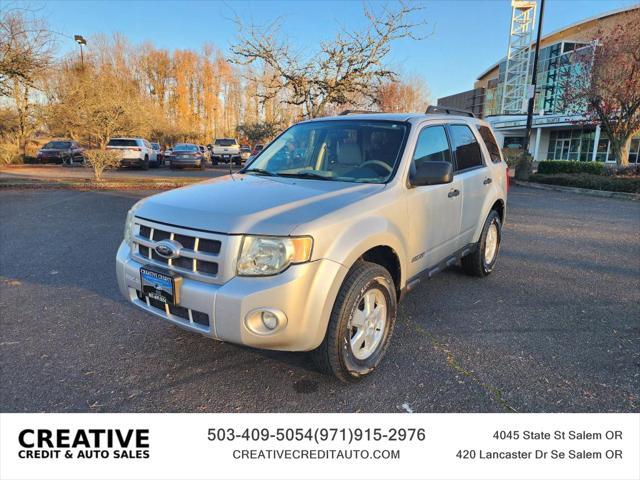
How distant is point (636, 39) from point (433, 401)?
68.6 feet

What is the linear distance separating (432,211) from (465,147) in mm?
1291

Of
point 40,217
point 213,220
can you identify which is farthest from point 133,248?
point 40,217

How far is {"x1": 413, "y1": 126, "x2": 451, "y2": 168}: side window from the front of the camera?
3602 millimetres

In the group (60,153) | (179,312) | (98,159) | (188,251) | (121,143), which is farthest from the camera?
(60,153)

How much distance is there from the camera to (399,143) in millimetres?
3531

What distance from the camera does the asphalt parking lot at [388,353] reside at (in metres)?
2.72

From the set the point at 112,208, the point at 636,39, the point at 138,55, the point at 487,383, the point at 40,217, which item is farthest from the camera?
the point at 138,55

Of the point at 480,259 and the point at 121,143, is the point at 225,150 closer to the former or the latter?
the point at 121,143

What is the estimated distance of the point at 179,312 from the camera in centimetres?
268

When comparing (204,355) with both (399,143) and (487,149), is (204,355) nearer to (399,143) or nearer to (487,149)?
(399,143)

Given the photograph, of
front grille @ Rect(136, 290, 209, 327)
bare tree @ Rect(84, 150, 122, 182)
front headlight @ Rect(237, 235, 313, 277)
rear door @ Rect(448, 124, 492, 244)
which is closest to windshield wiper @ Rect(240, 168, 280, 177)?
front headlight @ Rect(237, 235, 313, 277)

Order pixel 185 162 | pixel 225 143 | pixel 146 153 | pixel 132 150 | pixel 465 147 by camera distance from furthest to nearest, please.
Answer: pixel 225 143 < pixel 185 162 < pixel 146 153 < pixel 132 150 < pixel 465 147

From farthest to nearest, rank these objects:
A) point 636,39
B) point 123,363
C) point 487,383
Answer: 1. point 636,39
2. point 123,363
3. point 487,383

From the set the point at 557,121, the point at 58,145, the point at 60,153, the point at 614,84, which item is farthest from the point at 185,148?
the point at 557,121
